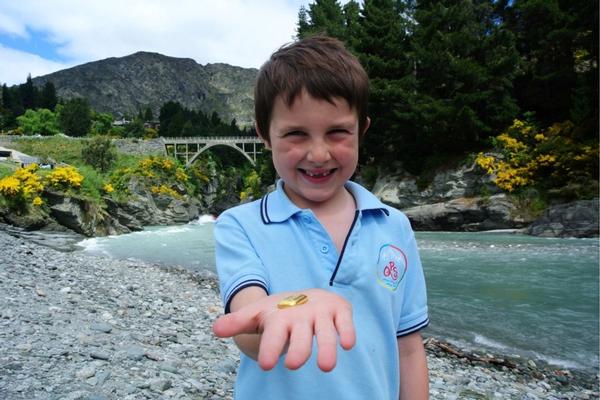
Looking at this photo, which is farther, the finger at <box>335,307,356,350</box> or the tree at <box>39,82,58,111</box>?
the tree at <box>39,82,58,111</box>

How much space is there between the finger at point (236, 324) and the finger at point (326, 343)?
0.12m

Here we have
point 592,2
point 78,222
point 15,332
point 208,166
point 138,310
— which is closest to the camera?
point 15,332

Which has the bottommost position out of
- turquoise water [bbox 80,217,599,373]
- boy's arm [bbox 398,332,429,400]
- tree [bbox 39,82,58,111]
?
turquoise water [bbox 80,217,599,373]

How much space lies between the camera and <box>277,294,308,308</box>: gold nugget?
2.28ft

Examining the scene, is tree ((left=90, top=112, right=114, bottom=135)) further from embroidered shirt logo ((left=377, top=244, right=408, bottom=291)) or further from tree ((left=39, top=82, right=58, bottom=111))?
embroidered shirt logo ((left=377, top=244, right=408, bottom=291))

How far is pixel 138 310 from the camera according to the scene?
5.70 meters

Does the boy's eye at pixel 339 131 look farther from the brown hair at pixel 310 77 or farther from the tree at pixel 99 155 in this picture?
the tree at pixel 99 155

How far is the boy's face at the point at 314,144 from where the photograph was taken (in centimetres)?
115

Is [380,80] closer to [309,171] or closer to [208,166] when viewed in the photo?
[309,171]

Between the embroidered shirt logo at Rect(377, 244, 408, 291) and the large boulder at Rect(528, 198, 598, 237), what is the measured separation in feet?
52.5

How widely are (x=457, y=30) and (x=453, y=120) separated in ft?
16.2

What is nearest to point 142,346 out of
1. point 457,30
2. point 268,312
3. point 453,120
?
point 268,312

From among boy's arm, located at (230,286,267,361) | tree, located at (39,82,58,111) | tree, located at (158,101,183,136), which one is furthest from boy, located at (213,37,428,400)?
tree, located at (39,82,58,111)

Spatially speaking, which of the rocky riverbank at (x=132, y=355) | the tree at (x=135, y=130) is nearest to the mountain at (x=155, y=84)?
the tree at (x=135, y=130)
